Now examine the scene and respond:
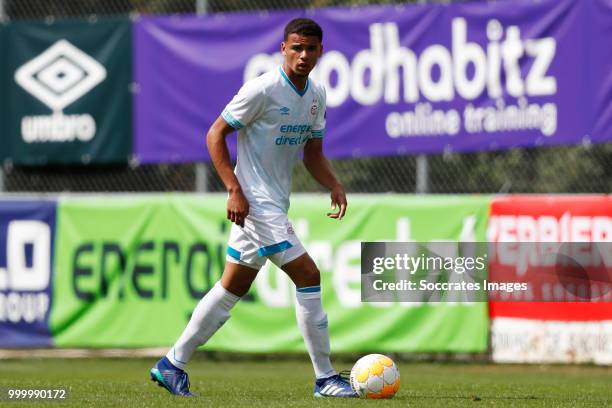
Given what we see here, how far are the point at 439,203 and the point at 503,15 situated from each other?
219 cm

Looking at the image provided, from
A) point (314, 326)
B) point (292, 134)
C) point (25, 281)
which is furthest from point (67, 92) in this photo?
point (314, 326)

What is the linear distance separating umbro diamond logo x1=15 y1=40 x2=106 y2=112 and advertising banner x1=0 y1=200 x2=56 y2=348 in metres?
2.09

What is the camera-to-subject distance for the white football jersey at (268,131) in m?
7.42

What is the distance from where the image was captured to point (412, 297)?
11.2 meters

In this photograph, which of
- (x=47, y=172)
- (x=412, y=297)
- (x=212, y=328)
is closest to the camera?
(x=212, y=328)

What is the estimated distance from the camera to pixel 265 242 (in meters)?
7.42

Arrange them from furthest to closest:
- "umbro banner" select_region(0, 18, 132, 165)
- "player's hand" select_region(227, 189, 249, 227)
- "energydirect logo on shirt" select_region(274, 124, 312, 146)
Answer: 1. "umbro banner" select_region(0, 18, 132, 165)
2. "energydirect logo on shirt" select_region(274, 124, 312, 146)
3. "player's hand" select_region(227, 189, 249, 227)

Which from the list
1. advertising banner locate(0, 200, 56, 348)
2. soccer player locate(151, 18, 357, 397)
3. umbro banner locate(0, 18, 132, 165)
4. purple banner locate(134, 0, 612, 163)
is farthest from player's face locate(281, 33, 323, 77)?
umbro banner locate(0, 18, 132, 165)

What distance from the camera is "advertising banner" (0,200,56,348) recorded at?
42.2ft

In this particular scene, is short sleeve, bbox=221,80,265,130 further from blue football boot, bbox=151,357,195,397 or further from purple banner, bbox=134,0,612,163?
purple banner, bbox=134,0,612,163

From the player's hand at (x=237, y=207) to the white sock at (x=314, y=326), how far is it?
1.89 ft

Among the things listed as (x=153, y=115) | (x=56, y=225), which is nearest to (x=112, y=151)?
(x=153, y=115)

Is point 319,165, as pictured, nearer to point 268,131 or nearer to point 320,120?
point 320,120

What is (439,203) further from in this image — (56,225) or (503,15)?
(56,225)
